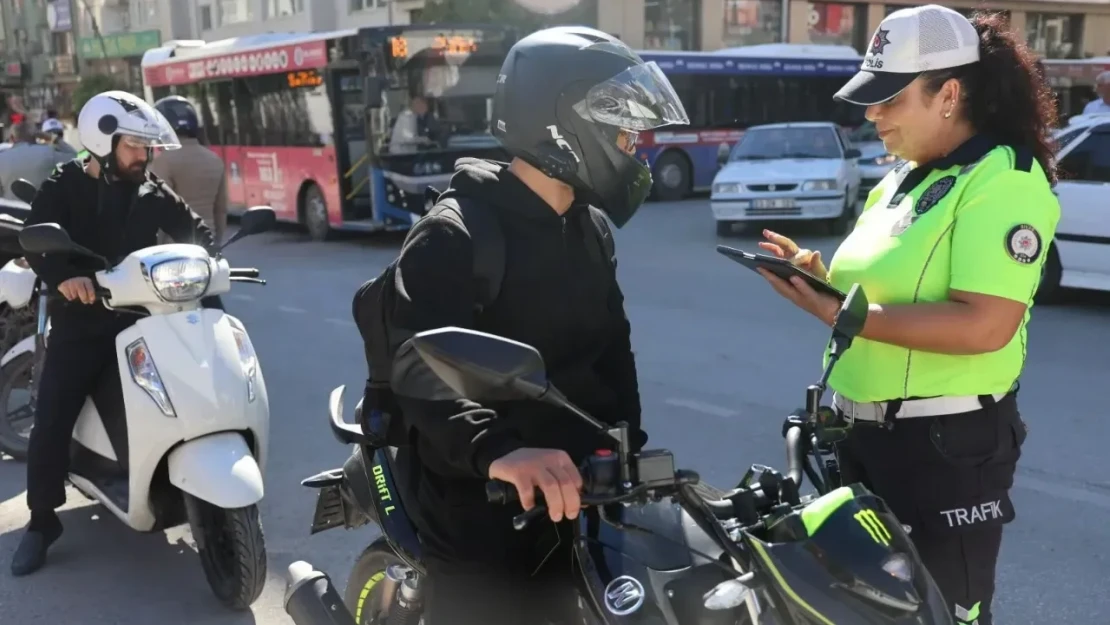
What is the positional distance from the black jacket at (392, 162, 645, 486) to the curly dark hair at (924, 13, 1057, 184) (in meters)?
0.85

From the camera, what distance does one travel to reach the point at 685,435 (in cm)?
554

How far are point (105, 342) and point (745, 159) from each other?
1192 cm

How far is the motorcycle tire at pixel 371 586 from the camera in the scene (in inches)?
102

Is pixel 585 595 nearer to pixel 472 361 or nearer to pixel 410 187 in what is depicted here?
pixel 472 361

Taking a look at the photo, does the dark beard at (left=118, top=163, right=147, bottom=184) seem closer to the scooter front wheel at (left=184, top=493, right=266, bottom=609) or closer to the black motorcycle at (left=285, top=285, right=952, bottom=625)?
the scooter front wheel at (left=184, top=493, right=266, bottom=609)

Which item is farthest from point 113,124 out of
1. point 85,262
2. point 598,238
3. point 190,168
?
point 190,168

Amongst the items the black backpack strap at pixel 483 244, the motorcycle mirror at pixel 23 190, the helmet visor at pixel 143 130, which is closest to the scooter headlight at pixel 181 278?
the helmet visor at pixel 143 130

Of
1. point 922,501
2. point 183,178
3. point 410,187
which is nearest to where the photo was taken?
point 922,501

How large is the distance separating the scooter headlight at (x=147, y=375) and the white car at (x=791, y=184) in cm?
1098

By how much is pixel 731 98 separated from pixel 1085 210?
13.6 meters

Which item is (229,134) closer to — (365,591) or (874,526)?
(365,591)

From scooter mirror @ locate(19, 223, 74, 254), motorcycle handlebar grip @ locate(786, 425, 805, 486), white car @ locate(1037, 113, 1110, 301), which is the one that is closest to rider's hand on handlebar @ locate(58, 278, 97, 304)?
scooter mirror @ locate(19, 223, 74, 254)

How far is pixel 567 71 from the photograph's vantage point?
1963 millimetres

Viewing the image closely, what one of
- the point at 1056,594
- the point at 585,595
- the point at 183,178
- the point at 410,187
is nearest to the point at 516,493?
the point at 585,595
